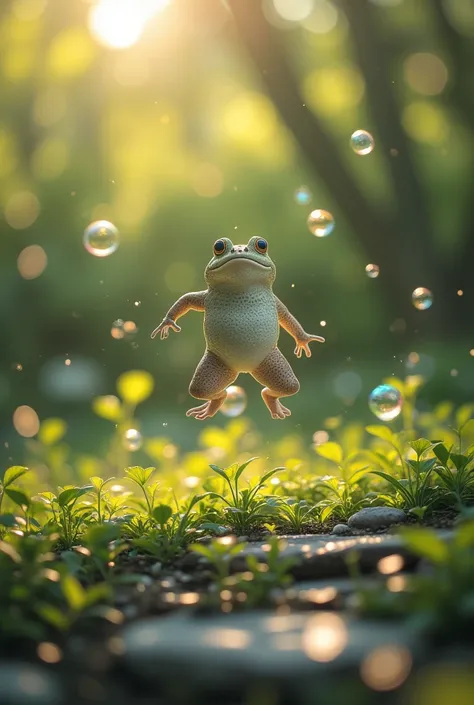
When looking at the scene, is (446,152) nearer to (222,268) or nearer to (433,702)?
(222,268)

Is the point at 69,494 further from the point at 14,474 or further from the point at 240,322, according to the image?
the point at 240,322

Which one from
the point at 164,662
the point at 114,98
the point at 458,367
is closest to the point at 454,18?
the point at 458,367

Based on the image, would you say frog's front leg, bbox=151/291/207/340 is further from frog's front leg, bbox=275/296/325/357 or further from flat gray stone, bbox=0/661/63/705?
flat gray stone, bbox=0/661/63/705

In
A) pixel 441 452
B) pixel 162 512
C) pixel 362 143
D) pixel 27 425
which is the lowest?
pixel 162 512

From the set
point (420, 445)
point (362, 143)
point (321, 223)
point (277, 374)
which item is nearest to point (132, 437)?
point (277, 374)

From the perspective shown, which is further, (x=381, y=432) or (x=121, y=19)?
(x=121, y=19)

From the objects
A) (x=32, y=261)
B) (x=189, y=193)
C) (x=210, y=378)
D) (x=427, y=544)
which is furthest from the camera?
(x=189, y=193)

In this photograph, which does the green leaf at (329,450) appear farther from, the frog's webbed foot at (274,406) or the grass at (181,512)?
the frog's webbed foot at (274,406)
